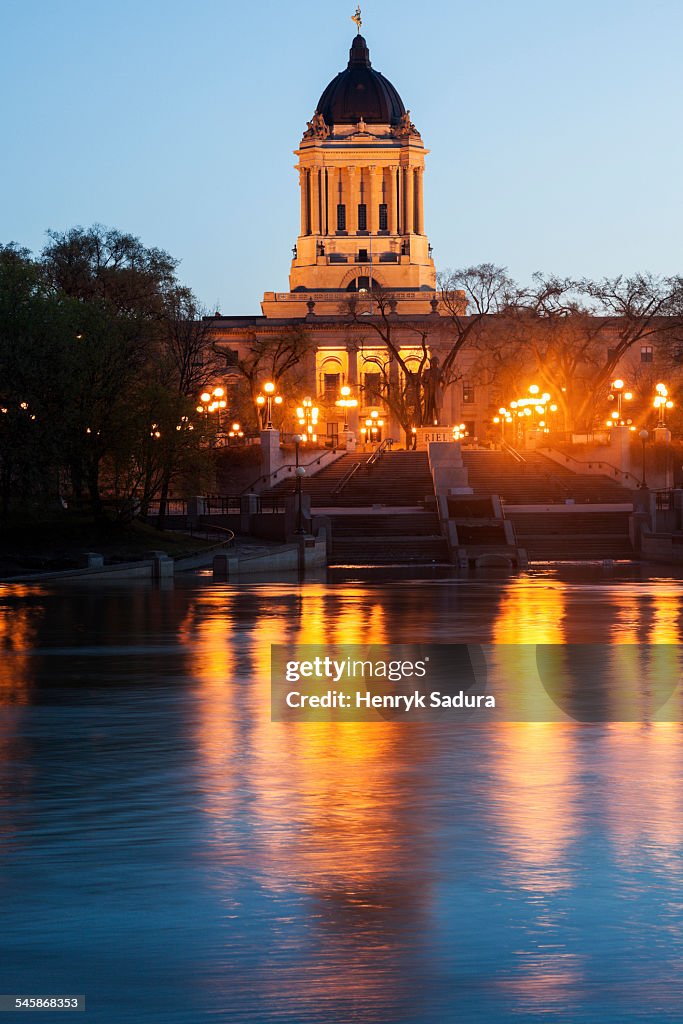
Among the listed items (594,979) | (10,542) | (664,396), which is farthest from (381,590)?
(664,396)

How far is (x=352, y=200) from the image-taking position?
560 ft

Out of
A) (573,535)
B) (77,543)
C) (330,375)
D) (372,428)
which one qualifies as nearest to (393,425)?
(330,375)

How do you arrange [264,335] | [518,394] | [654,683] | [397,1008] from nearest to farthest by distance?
[397,1008], [654,683], [518,394], [264,335]

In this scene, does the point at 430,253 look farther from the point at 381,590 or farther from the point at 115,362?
the point at 381,590

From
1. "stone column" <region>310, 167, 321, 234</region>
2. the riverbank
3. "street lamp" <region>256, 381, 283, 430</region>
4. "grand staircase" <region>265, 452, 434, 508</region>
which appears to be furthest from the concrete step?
"stone column" <region>310, 167, 321, 234</region>

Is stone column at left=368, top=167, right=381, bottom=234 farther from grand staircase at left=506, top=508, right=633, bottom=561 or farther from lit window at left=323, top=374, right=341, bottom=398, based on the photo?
grand staircase at left=506, top=508, right=633, bottom=561

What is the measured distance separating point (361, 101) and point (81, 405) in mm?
126139

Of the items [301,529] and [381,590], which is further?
[301,529]

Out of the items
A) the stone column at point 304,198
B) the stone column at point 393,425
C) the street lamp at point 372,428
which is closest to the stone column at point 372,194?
the stone column at point 304,198

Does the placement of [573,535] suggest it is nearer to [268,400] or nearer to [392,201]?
[268,400]

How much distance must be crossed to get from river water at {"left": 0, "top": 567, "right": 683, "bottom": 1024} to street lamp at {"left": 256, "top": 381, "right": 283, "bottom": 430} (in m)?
68.3

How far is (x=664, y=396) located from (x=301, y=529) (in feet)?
127

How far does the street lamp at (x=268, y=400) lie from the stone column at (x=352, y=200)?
64173mm

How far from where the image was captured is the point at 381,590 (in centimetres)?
3975
